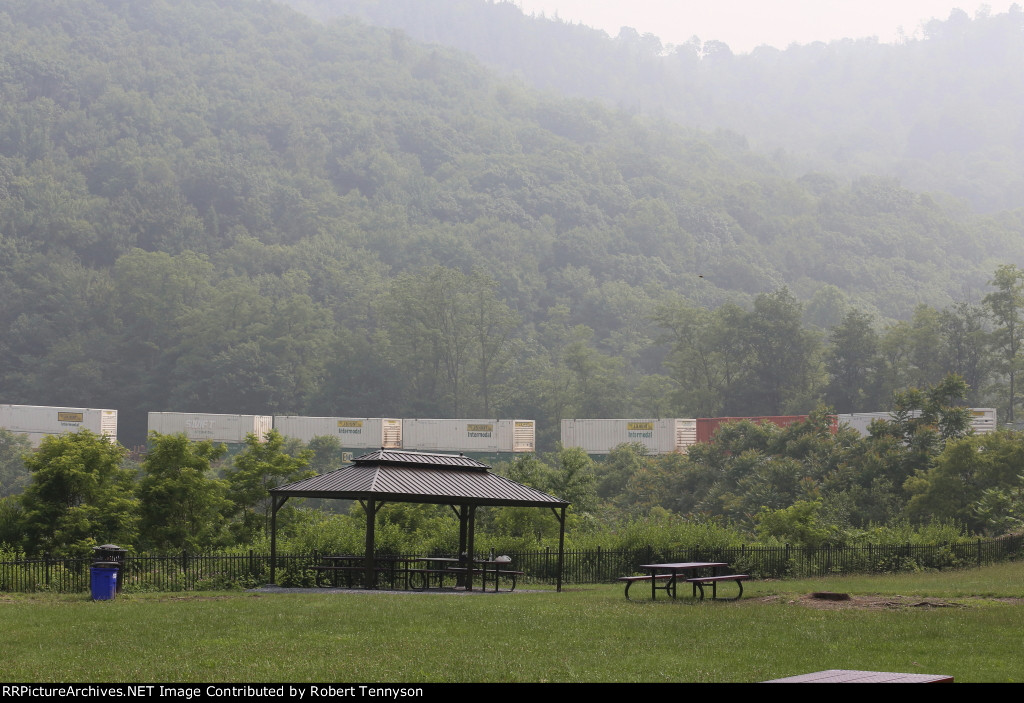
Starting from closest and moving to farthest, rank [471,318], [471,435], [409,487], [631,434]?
1. [409,487]
2. [631,434]
3. [471,435]
4. [471,318]

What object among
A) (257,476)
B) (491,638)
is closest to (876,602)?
(491,638)

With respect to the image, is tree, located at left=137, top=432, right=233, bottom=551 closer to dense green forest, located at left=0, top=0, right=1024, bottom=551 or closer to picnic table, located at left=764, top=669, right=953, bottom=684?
dense green forest, located at left=0, top=0, right=1024, bottom=551

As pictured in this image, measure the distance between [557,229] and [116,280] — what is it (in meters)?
69.4

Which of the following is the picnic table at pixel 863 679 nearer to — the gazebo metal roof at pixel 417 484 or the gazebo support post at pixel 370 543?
the gazebo metal roof at pixel 417 484

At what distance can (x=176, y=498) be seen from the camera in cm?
2884

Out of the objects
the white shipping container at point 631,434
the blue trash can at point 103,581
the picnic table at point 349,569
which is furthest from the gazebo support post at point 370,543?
the white shipping container at point 631,434

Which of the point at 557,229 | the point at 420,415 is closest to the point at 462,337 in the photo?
the point at 420,415

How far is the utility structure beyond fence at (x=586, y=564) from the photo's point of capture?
21.7 m

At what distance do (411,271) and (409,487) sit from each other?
13283cm

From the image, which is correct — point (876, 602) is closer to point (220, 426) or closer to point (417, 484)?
point (417, 484)

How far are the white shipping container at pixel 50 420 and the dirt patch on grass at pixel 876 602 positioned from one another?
7316 cm

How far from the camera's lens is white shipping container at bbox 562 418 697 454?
76125 millimetres

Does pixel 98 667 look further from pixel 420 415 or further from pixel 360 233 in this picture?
pixel 360 233
